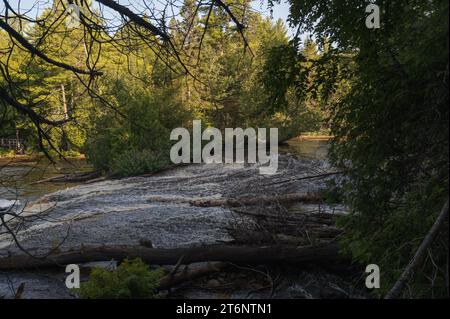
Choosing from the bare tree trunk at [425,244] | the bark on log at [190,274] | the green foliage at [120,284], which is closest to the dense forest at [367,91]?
the bare tree trunk at [425,244]

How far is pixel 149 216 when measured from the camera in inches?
413

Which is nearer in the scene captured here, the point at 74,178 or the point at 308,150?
the point at 74,178

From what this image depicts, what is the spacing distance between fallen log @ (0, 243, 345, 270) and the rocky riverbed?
0.25 meters

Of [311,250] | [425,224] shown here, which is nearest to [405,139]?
[425,224]

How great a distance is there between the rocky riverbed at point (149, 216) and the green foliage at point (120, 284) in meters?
0.77

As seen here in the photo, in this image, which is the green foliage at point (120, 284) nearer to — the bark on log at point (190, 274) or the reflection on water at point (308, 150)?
the bark on log at point (190, 274)

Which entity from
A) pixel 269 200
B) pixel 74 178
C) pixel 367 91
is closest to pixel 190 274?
pixel 367 91

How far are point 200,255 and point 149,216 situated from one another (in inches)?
162

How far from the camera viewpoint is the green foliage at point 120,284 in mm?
4688

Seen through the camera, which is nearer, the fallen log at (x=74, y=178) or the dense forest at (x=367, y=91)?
the dense forest at (x=367, y=91)

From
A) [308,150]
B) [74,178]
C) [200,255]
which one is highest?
[308,150]

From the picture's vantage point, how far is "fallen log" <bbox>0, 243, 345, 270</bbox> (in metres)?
6.39

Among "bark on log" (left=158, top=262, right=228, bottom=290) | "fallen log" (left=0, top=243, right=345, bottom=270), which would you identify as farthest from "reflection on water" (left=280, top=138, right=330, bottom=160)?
"bark on log" (left=158, top=262, right=228, bottom=290)

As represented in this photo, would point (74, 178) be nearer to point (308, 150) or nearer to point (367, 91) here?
point (308, 150)
